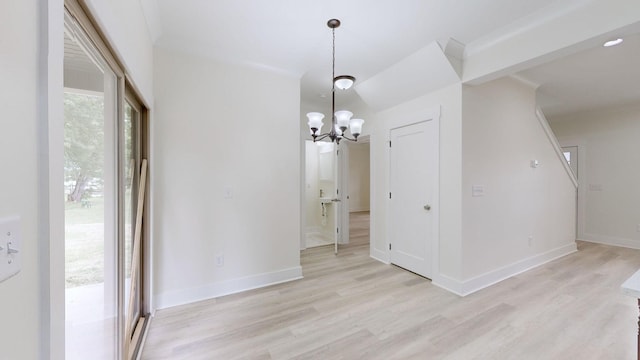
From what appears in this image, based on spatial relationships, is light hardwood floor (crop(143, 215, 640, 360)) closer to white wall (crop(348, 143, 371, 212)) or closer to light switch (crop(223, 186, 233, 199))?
light switch (crop(223, 186, 233, 199))

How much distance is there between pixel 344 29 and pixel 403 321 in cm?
278

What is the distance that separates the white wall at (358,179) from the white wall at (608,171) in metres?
5.55

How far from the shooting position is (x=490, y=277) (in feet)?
9.97

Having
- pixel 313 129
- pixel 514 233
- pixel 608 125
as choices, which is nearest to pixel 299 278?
pixel 313 129

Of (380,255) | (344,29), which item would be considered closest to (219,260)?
(380,255)

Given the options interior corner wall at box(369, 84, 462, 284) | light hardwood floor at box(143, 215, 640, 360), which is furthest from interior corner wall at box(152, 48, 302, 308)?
interior corner wall at box(369, 84, 462, 284)

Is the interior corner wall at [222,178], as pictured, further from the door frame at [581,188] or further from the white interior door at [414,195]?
the door frame at [581,188]

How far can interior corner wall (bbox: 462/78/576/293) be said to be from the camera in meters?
2.88

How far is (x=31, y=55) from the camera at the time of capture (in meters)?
0.59

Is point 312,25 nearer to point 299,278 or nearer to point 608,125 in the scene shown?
point 299,278

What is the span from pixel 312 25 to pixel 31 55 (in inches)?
82.7

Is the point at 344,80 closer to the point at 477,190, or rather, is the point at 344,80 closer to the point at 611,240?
the point at 477,190

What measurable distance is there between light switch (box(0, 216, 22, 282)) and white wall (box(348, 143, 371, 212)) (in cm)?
897

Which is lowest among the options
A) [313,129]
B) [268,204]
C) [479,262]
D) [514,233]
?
[479,262]
